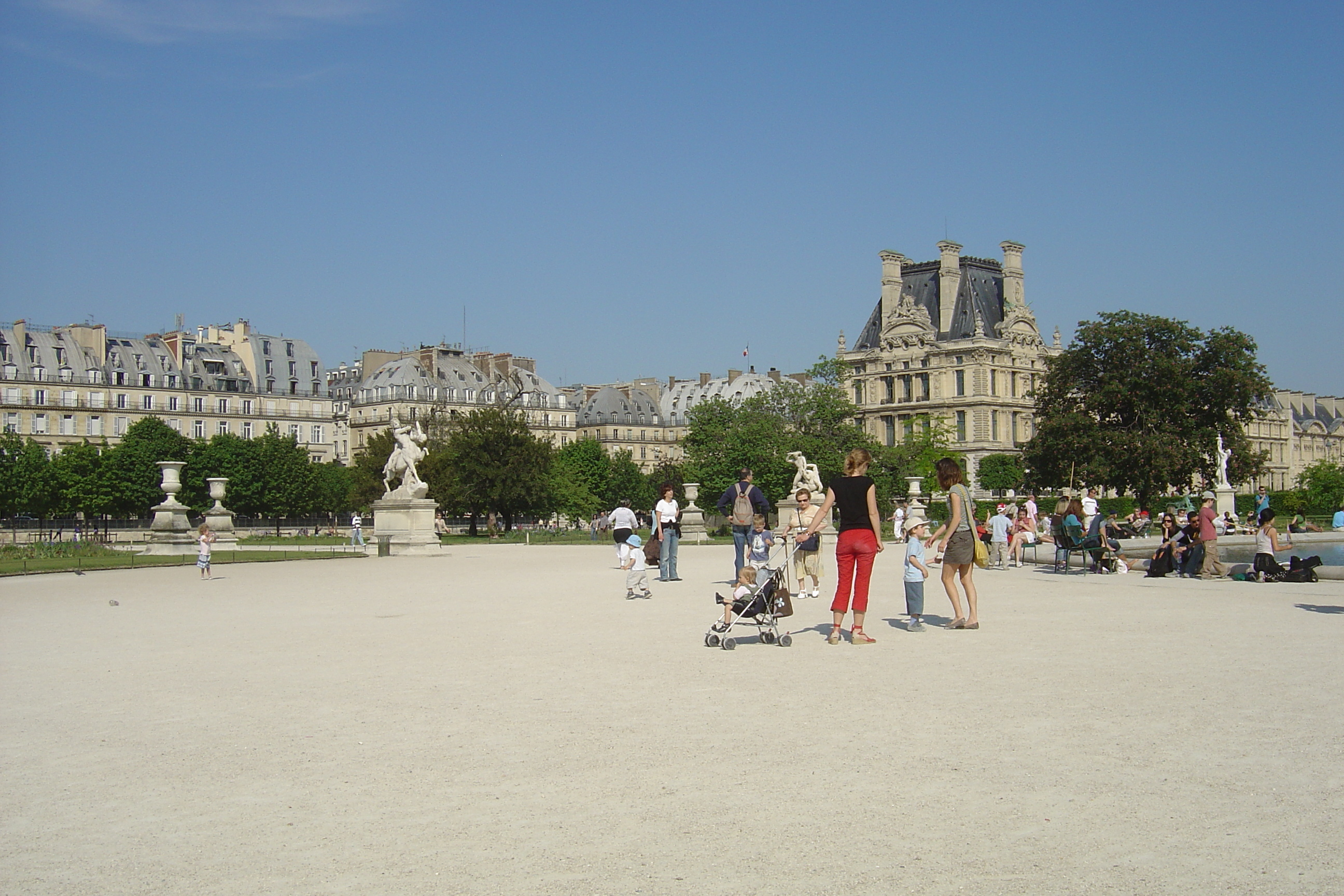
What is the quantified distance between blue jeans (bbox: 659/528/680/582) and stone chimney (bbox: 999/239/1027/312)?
319 ft

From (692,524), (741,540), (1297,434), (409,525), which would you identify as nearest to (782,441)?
(692,524)

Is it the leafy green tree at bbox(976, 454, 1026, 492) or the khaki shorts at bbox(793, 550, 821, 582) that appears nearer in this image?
the khaki shorts at bbox(793, 550, 821, 582)

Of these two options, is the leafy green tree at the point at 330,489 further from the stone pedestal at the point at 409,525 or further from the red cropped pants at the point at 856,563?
the red cropped pants at the point at 856,563

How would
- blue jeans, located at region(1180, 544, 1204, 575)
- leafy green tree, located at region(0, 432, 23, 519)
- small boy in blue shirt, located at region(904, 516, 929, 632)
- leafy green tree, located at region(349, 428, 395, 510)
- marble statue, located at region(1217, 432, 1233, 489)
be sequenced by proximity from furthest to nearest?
leafy green tree, located at region(349, 428, 395, 510) → leafy green tree, located at region(0, 432, 23, 519) → marble statue, located at region(1217, 432, 1233, 489) → blue jeans, located at region(1180, 544, 1204, 575) → small boy in blue shirt, located at region(904, 516, 929, 632)

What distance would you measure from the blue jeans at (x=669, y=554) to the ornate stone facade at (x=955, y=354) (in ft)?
283

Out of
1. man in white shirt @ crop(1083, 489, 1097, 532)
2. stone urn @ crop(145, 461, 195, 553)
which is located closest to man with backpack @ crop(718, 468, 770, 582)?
man in white shirt @ crop(1083, 489, 1097, 532)

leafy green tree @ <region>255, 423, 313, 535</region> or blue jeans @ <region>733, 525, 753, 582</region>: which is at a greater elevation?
leafy green tree @ <region>255, 423, 313, 535</region>

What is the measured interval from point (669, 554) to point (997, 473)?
287 feet

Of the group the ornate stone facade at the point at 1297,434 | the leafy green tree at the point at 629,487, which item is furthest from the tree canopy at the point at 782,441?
the ornate stone facade at the point at 1297,434

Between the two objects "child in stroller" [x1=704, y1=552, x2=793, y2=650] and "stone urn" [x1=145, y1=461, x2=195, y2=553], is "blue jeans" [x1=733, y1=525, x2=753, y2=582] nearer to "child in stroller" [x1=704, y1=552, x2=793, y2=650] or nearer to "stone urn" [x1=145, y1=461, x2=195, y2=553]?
"child in stroller" [x1=704, y1=552, x2=793, y2=650]

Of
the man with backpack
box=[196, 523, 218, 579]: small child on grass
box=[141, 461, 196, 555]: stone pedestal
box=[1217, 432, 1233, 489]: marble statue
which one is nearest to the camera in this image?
the man with backpack

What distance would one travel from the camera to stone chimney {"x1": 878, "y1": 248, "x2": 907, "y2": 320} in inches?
4562

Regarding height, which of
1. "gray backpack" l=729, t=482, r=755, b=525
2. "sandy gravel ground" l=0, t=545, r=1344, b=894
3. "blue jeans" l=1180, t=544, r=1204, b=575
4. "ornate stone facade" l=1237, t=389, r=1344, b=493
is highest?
"ornate stone facade" l=1237, t=389, r=1344, b=493

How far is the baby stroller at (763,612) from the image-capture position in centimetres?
1269
